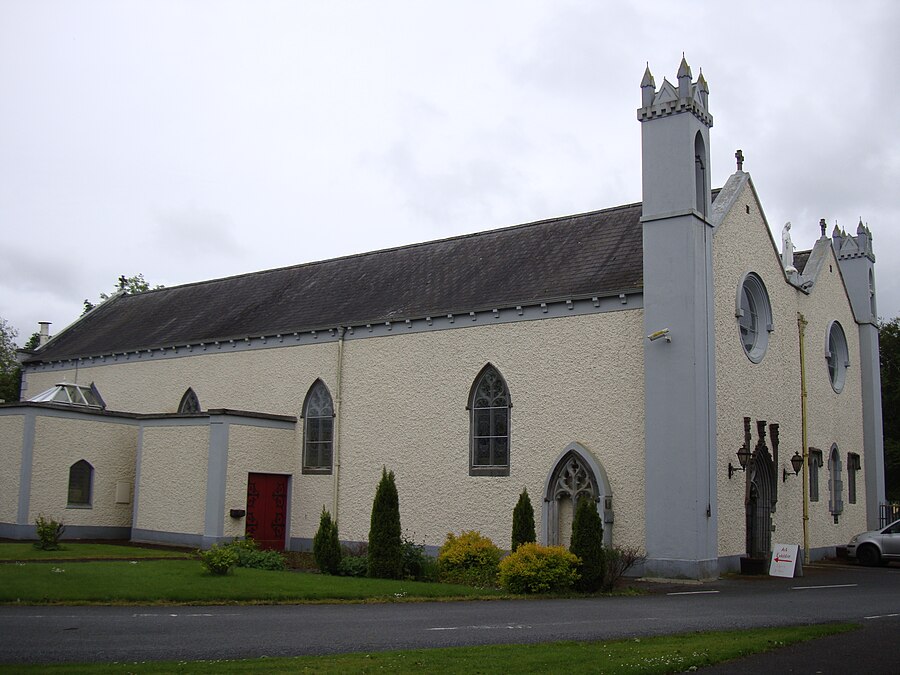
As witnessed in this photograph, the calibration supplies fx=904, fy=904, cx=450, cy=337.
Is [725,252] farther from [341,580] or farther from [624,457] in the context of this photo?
[341,580]

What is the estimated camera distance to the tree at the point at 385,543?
1886 cm

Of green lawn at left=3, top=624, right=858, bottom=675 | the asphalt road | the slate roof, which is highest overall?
the slate roof

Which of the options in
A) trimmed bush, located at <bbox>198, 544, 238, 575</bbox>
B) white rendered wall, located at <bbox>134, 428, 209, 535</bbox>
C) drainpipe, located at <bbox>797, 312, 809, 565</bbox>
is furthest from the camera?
white rendered wall, located at <bbox>134, 428, 209, 535</bbox>

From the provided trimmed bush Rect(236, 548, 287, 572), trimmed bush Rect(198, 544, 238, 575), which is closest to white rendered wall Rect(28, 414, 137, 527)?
trimmed bush Rect(236, 548, 287, 572)

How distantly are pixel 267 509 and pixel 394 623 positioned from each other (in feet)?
50.0

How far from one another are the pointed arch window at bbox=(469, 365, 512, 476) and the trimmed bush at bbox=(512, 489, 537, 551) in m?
2.98

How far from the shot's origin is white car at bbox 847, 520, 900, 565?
25.2m

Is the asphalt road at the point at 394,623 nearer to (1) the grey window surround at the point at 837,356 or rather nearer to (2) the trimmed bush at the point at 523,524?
(2) the trimmed bush at the point at 523,524

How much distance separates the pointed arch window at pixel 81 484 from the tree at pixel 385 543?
41.7 feet

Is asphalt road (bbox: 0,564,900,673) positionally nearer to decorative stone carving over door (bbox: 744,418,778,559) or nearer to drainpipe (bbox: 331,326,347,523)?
decorative stone carving over door (bbox: 744,418,778,559)

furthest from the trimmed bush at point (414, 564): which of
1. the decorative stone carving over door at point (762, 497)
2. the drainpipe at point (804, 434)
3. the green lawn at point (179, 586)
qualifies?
the drainpipe at point (804, 434)

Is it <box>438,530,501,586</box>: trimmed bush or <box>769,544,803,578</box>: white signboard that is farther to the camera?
<box>769,544,803,578</box>: white signboard

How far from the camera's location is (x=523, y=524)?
1972cm

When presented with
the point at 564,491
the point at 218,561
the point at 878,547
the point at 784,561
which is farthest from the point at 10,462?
the point at 878,547
